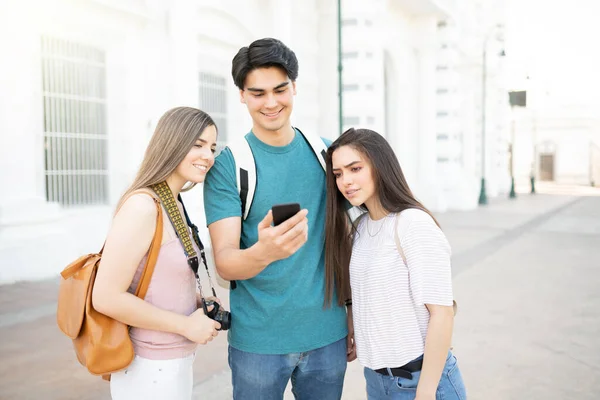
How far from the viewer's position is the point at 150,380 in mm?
1876

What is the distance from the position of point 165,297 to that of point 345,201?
798 mm

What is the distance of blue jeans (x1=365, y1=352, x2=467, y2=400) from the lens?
202 cm

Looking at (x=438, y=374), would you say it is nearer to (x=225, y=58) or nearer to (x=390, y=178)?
(x=390, y=178)

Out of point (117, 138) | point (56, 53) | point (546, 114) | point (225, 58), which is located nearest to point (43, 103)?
point (56, 53)

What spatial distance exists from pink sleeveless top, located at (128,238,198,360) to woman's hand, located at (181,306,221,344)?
67 millimetres

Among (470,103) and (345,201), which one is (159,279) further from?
(470,103)

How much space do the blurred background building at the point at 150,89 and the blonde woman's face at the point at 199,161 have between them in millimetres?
6613

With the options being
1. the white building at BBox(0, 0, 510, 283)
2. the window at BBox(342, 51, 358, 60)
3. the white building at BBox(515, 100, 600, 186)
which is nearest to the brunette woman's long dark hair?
the white building at BBox(0, 0, 510, 283)

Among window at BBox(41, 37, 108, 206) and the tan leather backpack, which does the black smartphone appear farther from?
window at BBox(41, 37, 108, 206)

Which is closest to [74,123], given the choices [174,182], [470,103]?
[174,182]

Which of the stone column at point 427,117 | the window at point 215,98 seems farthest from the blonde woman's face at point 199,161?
the stone column at point 427,117

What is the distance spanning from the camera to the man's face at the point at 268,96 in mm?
2098

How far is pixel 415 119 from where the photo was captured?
20.5m

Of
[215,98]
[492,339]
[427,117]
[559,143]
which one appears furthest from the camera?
[559,143]
